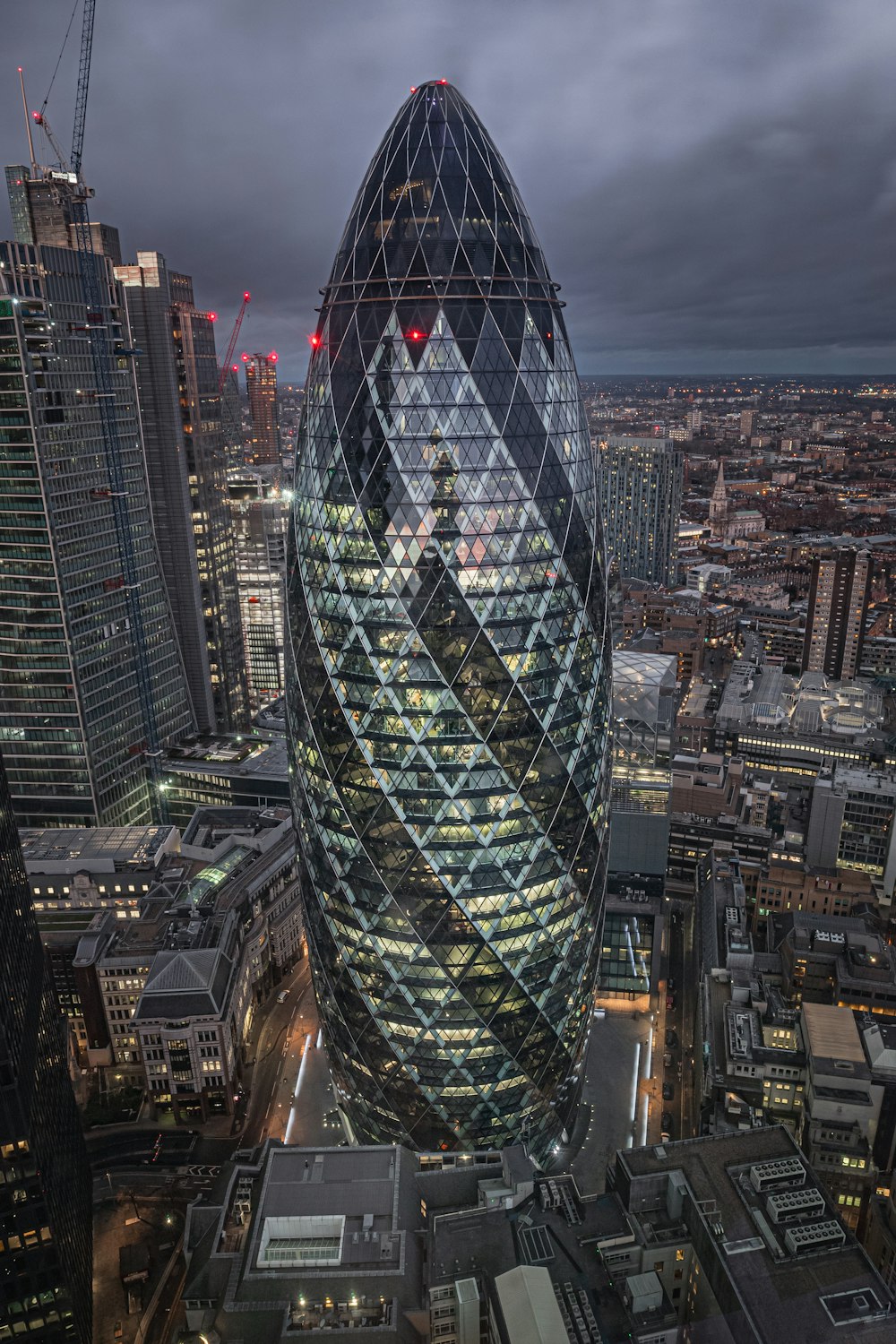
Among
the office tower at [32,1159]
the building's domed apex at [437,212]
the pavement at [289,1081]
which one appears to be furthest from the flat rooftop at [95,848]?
the building's domed apex at [437,212]

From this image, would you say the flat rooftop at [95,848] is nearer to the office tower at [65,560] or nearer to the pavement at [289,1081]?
the office tower at [65,560]

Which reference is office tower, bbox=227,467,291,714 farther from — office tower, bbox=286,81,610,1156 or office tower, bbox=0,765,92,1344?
office tower, bbox=0,765,92,1344

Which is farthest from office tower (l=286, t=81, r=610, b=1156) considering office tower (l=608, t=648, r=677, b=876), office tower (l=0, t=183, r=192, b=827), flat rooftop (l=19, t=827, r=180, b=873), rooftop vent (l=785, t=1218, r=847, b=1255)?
office tower (l=0, t=183, r=192, b=827)

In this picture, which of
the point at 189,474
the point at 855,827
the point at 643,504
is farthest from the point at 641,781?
the point at 643,504

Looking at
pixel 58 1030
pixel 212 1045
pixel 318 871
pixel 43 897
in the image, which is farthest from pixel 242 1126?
pixel 43 897

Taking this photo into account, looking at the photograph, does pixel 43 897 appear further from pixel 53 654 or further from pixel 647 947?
pixel 647 947

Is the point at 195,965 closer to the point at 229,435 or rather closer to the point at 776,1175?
the point at 776,1175
